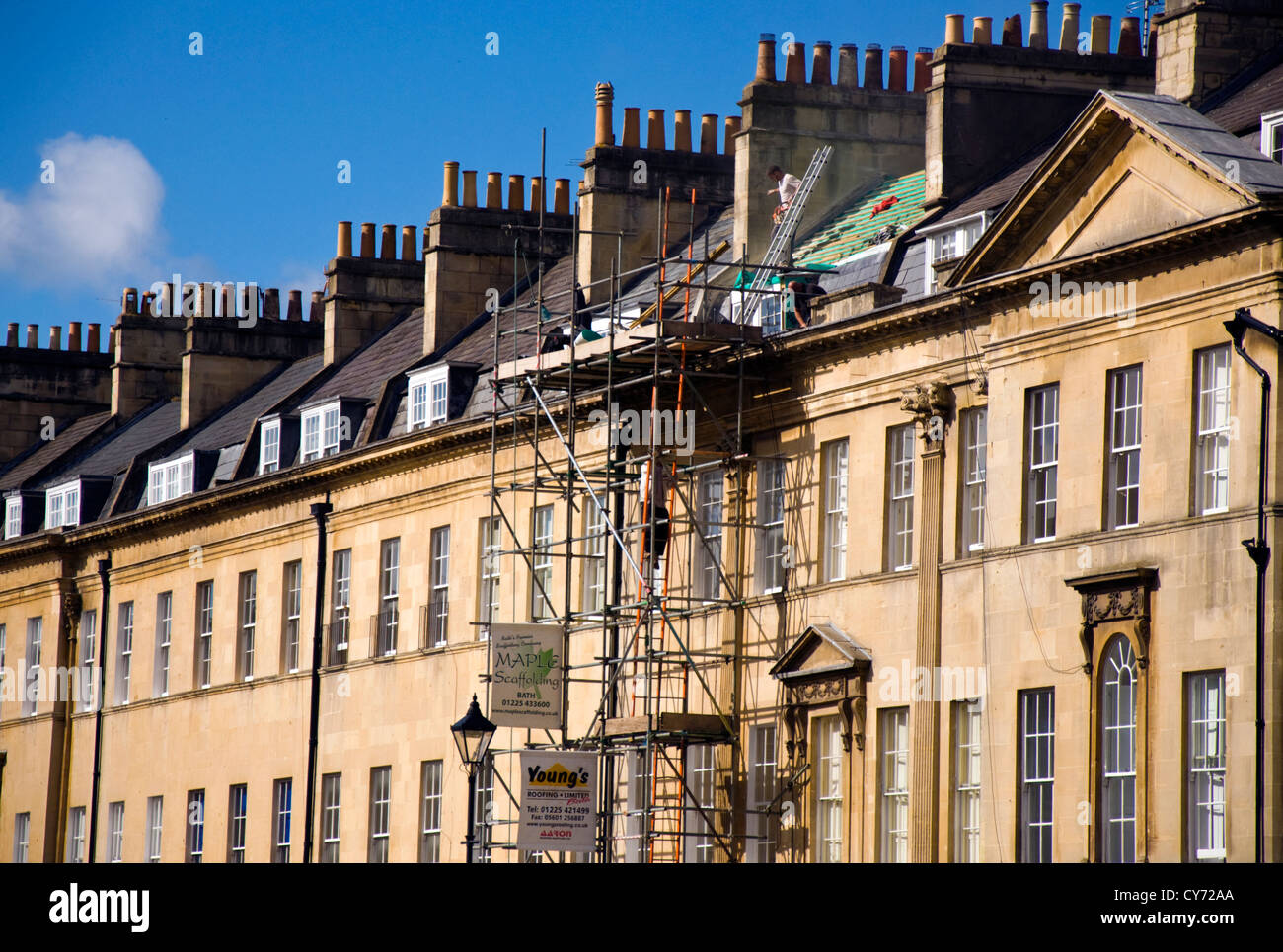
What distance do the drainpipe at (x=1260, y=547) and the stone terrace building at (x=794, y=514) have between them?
0.12 metres

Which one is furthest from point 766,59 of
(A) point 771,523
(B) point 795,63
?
(A) point 771,523

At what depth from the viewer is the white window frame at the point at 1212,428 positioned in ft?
93.1

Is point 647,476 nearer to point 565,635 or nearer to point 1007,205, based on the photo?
point 565,635

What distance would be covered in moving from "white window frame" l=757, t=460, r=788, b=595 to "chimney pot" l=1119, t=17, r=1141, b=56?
28.5 ft

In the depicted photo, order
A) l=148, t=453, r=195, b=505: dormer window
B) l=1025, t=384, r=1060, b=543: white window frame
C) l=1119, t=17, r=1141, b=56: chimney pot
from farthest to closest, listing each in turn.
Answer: l=148, t=453, r=195, b=505: dormer window
l=1119, t=17, r=1141, b=56: chimney pot
l=1025, t=384, r=1060, b=543: white window frame

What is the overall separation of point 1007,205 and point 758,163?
10.7 meters

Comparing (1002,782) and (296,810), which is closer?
(1002,782)

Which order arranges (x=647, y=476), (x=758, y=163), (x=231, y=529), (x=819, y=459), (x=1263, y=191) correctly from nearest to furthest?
(x=1263, y=191) < (x=819, y=459) < (x=647, y=476) < (x=758, y=163) < (x=231, y=529)

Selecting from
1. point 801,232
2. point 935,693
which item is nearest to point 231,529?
point 801,232

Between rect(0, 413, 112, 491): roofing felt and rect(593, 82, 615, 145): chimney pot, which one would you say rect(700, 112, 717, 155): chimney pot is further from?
rect(0, 413, 112, 491): roofing felt

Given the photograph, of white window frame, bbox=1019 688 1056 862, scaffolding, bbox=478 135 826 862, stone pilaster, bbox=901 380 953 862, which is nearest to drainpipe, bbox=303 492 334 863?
scaffolding, bbox=478 135 826 862

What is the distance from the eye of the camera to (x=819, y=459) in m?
35.2

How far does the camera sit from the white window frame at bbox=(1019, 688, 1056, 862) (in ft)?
99.0

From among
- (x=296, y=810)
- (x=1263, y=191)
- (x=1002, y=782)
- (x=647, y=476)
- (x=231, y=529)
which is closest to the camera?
(x=1263, y=191)
